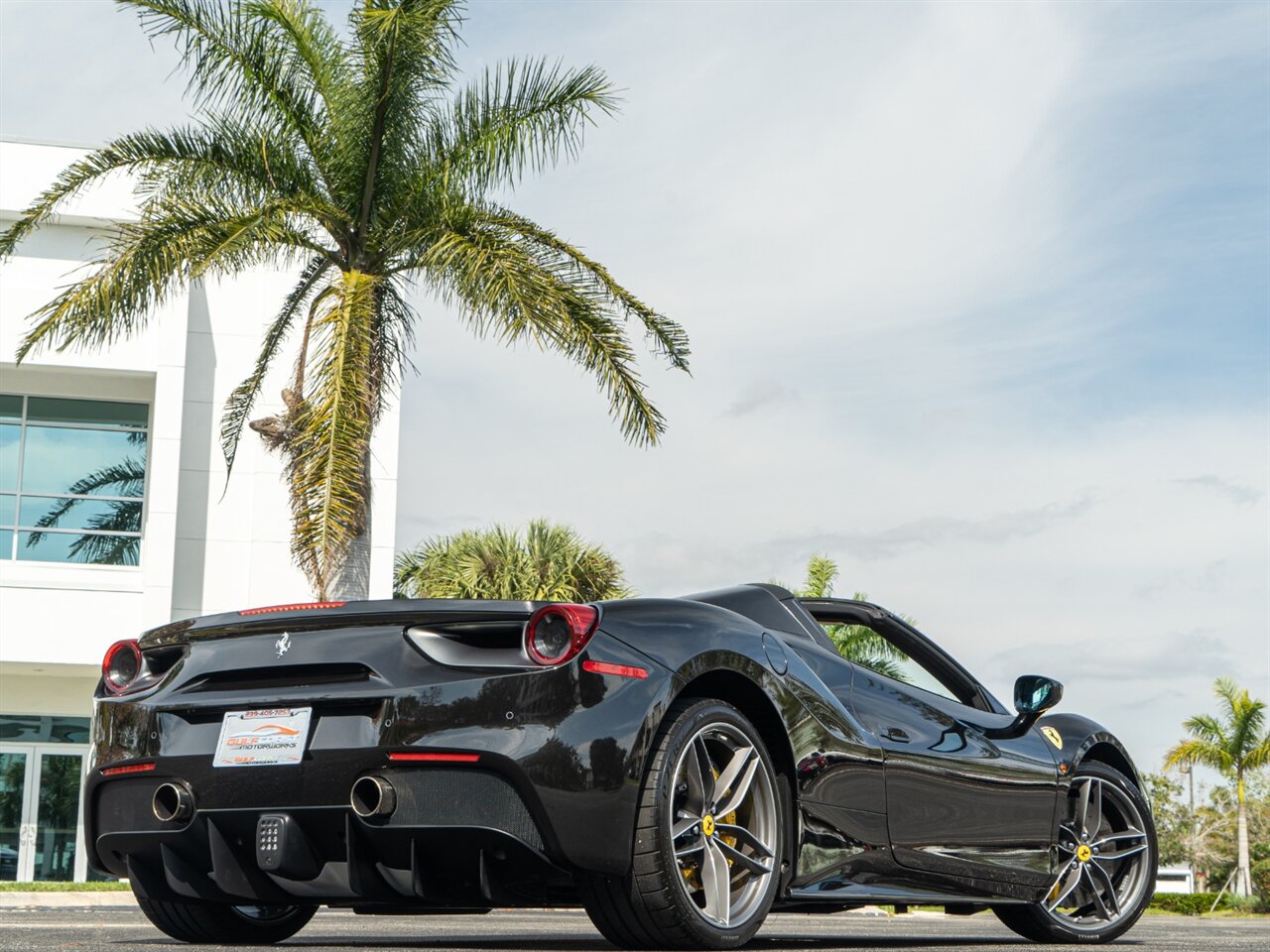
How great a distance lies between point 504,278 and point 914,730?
9.83 m

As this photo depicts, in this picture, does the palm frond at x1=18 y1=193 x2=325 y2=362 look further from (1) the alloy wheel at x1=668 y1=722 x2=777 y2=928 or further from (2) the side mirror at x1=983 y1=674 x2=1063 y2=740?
(1) the alloy wheel at x1=668 y1=722 x2=777 y2=928

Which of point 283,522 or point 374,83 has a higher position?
point 374,83

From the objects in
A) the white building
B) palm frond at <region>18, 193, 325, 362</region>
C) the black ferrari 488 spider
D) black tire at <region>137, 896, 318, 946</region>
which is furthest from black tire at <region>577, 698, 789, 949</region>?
the white building

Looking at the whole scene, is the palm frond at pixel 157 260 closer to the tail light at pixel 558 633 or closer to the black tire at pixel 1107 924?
the black tire at pixel 1107 924

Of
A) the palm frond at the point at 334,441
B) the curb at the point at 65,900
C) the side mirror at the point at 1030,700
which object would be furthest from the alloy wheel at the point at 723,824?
the curb at the point at 65,900

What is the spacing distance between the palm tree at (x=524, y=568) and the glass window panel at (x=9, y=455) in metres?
6.49

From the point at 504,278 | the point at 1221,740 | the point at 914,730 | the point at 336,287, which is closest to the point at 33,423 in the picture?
the point at 336,287

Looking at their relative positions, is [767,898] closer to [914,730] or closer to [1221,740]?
[914,730]

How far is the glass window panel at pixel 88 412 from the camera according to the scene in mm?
25484

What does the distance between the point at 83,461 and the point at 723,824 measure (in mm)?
23055

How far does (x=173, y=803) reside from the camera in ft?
Answer: 13.6

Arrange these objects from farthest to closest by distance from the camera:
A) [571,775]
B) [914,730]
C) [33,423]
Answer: [33,423] < [914,730] < [571,775]

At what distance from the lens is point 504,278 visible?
1429 cm

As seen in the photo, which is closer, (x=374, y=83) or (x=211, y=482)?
(x=374, y=83)
